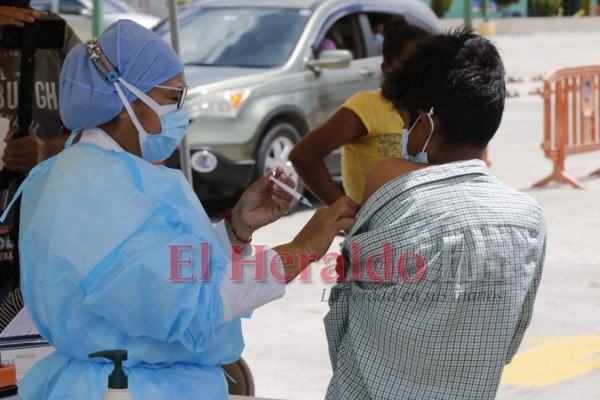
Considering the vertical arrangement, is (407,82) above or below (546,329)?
above

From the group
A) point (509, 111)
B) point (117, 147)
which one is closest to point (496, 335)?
point (117, 147)

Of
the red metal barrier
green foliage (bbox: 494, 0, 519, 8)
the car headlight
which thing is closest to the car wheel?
the car headlight

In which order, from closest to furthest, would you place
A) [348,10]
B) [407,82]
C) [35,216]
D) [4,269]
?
[35,216] → [407,82] → [4,269] → [348,10]

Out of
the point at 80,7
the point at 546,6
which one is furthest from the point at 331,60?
the point at 546,6

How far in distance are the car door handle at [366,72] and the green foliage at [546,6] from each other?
4098cm

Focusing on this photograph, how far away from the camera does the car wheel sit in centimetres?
1008

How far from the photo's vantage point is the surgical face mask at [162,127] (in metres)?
2.64

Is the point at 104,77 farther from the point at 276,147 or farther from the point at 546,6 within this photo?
the point at 546,6

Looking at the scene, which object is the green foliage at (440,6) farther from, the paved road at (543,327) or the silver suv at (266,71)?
the silver suv at (266,71)

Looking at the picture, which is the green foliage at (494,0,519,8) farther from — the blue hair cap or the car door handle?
the blue hair cap

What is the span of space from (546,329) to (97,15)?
545 centimetres

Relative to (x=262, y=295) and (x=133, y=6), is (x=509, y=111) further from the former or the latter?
(x=262, y=295)

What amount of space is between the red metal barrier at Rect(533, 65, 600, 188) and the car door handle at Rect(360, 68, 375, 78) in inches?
80.0

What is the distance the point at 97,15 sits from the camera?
Answer: 33.8 feet
